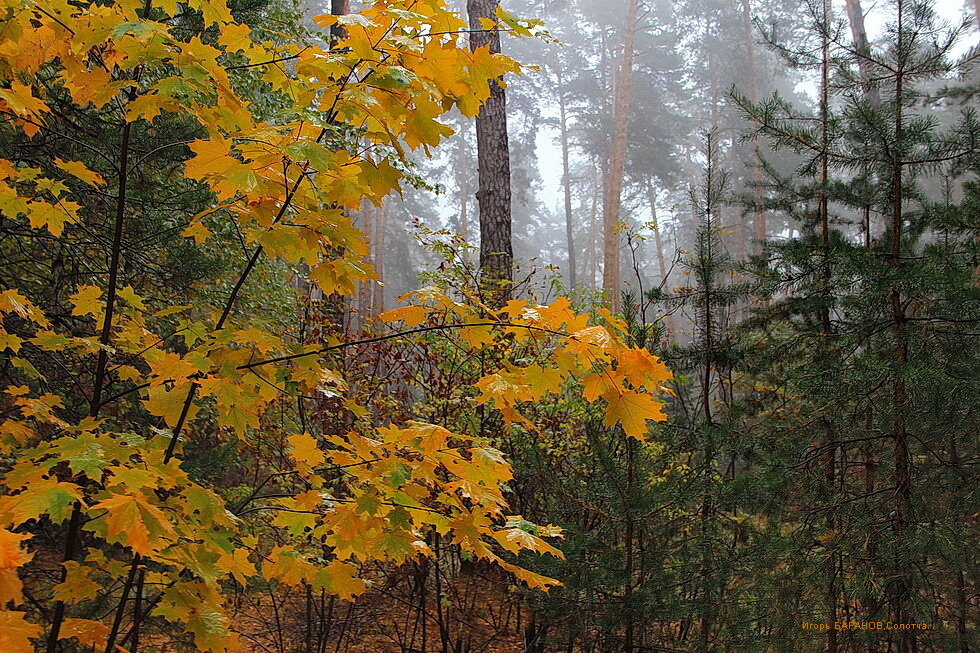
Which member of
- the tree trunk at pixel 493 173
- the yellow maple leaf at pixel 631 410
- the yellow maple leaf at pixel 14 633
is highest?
the tree trunk at pixel 493 173

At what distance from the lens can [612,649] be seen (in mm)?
3623

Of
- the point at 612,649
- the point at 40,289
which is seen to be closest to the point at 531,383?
the point at 612,649

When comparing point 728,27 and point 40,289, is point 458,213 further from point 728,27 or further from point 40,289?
point 40,289

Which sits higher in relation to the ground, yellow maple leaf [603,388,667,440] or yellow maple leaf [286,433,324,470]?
yellow maple leaf [603,388,667,440]

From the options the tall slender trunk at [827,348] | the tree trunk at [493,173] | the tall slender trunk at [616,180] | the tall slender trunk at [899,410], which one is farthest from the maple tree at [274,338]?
the tall slender trunk at [616,180]

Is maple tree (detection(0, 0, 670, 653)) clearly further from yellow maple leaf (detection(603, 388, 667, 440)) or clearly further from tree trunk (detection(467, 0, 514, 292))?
tree trunk (detection(467, 0, 514, 292))

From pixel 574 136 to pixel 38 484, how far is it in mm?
30023

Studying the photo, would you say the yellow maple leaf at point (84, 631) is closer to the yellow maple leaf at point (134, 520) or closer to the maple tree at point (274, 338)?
the maple tree at point (274, 338)

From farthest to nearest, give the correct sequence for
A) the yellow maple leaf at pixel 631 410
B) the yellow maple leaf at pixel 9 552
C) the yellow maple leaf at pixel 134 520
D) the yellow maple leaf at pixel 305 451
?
the yellow maple leaf at pixel 305 451 → the yellow maple leaf at pixel 631 410 → the yellow maple leaf at pixel 134 520 → the yellow maple leaf at pixel 9 552

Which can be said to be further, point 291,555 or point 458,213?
point 458,213

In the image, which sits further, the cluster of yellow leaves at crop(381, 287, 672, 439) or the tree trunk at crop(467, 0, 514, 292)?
the tree trunk at crop(467, 0, 514, 292)

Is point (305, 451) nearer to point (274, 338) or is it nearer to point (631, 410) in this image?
point (274, 338)

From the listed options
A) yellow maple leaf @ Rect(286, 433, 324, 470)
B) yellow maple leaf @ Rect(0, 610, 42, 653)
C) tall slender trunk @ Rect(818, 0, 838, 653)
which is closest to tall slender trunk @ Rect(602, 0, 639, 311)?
tall slender trunk @ Rect(818, 0, 838, 653)

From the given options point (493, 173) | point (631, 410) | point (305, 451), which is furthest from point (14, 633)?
point (493, 173)
